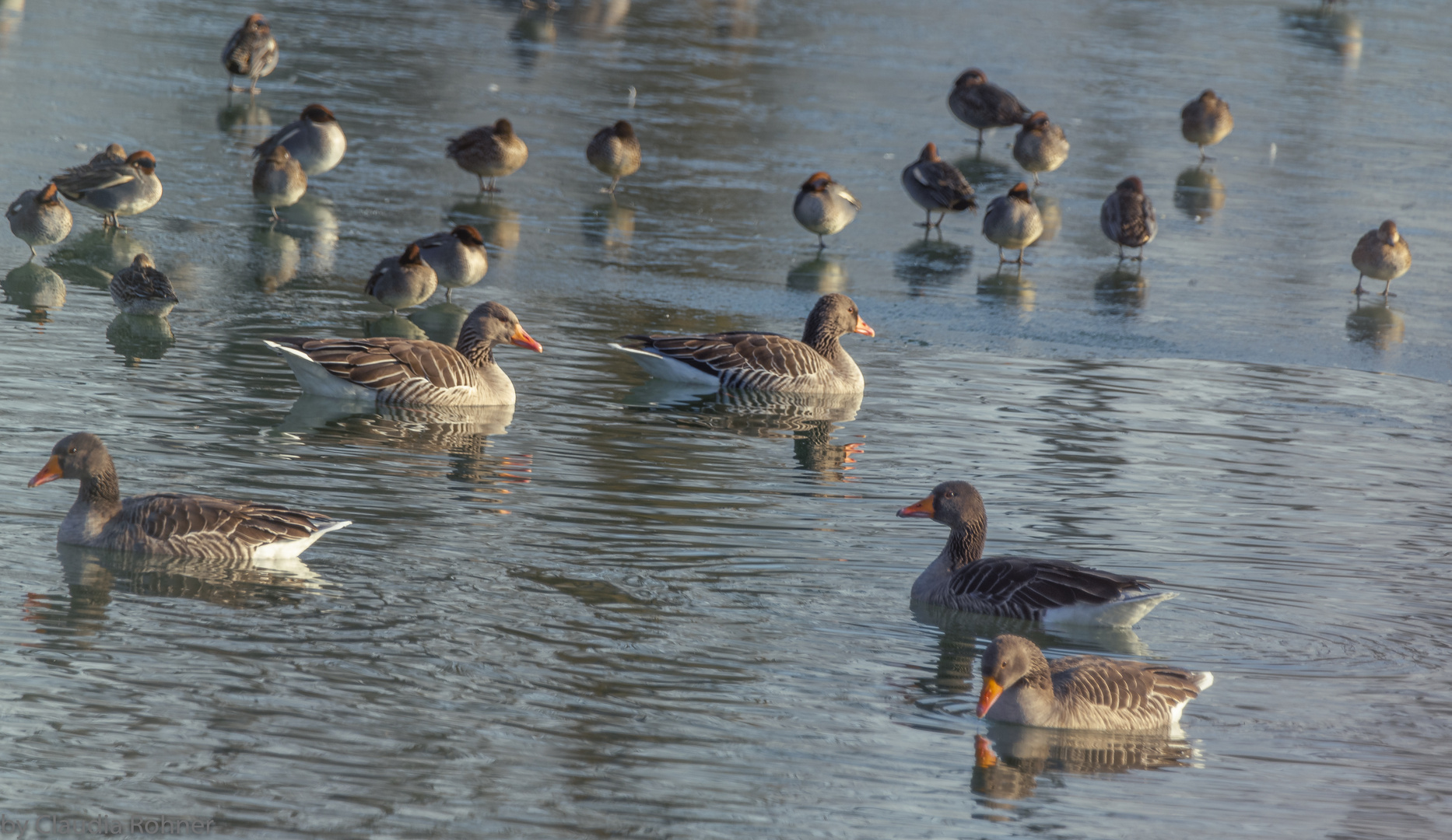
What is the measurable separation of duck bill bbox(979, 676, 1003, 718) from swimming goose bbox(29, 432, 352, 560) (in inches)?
142

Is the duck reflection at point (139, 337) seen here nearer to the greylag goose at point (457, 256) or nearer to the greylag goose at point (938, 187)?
the greylag goose at point (457, 256)

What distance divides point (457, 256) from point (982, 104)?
1146 centimetres

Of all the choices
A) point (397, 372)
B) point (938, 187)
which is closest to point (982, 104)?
point (938, 187)

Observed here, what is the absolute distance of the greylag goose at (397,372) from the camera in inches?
483

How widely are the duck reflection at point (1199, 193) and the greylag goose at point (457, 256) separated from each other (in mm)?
9794

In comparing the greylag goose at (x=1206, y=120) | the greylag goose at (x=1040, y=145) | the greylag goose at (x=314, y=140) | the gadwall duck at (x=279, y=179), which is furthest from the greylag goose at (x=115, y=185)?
the greylag goose at (x=1206, y=120)

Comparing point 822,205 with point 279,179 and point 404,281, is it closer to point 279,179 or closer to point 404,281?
point 404,281

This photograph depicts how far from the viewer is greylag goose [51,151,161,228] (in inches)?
652

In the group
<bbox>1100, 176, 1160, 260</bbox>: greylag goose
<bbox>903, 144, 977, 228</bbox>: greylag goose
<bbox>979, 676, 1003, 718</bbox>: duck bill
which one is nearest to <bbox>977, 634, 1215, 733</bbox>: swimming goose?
<bbox>979, 676, 1003, 718</bbox>: duck bill

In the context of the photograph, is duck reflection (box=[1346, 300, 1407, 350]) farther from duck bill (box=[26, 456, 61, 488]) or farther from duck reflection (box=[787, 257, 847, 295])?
duck bill (box=[26, 456, 61, 488])

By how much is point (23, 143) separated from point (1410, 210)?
56.8 ft

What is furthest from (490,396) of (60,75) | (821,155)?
(60,75)

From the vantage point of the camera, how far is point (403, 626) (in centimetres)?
789

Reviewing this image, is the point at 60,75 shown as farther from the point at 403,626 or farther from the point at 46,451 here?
the point at 403,626
